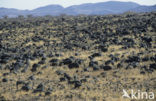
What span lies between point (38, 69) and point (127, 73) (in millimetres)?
7646

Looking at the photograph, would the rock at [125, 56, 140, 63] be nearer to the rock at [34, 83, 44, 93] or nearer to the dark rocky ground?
the dark rocky ground

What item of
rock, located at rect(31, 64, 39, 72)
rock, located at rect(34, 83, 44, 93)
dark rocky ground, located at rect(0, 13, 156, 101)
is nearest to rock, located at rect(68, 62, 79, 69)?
dark rocky ground, located at rect(0, 13, 156, 101)

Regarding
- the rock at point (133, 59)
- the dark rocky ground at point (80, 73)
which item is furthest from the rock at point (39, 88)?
the rock at point (133, 59)

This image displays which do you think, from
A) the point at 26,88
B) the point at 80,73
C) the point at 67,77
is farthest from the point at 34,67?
the point at 26,88

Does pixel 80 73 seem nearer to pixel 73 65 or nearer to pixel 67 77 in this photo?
pixel 67 77

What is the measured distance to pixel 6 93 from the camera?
13.5 metres

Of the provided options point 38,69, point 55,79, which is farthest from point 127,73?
point 38,69

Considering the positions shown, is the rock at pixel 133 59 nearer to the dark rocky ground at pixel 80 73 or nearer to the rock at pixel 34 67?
the dark rocky ground at pixel 80 73

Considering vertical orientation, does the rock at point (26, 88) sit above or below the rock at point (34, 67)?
below

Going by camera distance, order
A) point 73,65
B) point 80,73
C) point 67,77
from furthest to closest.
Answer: point 73,65 → point 80,73 → point 67,77

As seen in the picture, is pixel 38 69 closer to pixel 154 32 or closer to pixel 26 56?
pixel 26 56

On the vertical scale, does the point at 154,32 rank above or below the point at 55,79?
above

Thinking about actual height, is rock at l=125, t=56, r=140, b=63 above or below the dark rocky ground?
above

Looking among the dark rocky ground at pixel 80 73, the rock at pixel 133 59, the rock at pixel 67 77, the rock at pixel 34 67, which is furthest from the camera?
the rock at pixel 133 59
